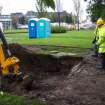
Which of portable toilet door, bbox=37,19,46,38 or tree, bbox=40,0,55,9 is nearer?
tree, bbox=40,0,55,9

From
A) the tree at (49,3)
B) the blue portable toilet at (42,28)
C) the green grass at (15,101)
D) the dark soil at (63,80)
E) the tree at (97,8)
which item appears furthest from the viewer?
the blue portable toilet at (42,28)

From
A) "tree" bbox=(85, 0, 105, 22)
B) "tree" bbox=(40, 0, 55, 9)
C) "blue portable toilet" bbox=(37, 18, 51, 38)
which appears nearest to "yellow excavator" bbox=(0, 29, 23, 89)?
"tree" bbox=(40, 0, 55, 9)

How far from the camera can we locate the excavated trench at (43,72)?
11031mm

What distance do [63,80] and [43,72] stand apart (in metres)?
2.17

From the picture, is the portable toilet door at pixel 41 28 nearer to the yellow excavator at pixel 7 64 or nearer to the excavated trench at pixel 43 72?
the excavated trench at pixel 43 72

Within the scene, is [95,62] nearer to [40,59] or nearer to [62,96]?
[40,59]

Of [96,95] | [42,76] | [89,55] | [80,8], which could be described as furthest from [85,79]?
[80,8]

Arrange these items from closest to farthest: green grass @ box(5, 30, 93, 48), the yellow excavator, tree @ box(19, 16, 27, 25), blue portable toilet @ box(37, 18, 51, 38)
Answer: the yellow excavator → green grass @ box(5, 30, 93, 48) → blue portable toilet @ box(37, 18, 51, 38) → tree @ box(19, 16, 27, 25)

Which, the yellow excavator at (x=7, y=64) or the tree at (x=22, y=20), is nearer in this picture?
the yellow excavator at (x=7, y=64)

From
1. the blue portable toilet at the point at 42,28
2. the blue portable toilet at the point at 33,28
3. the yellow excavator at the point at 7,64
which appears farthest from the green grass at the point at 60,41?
the yellow excavator at the point at 7,64

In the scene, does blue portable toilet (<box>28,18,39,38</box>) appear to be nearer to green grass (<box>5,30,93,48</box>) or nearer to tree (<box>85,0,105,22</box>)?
green grass (<box>5,30,93,48</box>)

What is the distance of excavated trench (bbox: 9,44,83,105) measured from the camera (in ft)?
36.2

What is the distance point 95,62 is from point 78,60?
2.68 ft

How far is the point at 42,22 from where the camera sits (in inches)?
1711
